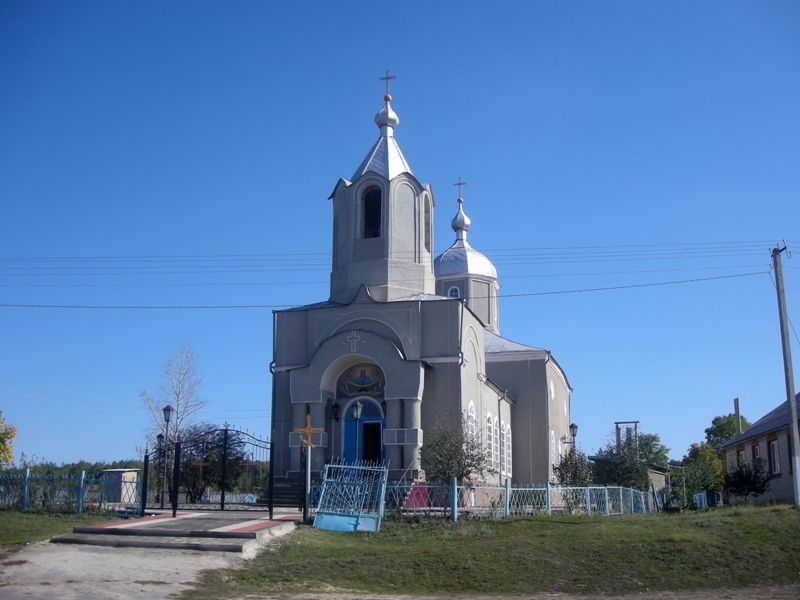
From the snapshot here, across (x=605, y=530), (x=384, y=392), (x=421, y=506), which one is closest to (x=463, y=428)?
(x=384, y=392)

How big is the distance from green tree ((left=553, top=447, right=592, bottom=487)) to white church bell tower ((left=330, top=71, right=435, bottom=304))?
7810 millimetres

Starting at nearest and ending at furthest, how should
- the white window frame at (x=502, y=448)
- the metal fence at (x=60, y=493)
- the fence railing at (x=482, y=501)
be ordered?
the fence railing at (x=482, y=501), the metal fence at (x=60, y=493), the white window frame at (x=502, y=448)

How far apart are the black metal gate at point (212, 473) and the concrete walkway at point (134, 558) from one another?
6.07ft

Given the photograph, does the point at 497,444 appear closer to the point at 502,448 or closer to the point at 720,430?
the point at 502,448

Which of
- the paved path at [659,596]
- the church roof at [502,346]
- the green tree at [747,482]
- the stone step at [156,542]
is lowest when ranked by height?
the paved path at [659,596]

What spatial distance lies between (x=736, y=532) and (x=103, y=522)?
13448 millimetres

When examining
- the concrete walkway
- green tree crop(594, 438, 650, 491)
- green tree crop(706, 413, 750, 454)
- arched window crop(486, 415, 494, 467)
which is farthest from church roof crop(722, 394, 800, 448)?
green tree crop(706, 413, 750, 454)

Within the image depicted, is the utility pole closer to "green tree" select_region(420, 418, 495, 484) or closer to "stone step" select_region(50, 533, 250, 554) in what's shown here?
"green tree" select_region(420, 418, 495, 484)

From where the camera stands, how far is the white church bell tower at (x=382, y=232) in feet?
94.5

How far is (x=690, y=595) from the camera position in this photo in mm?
13945

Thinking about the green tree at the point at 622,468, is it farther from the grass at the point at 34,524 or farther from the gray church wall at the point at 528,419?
the grass at the point at 34,524

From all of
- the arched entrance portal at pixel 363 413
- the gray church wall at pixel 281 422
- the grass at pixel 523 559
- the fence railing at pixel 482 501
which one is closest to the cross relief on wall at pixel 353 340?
the arched entrance portal at pixel 363 413

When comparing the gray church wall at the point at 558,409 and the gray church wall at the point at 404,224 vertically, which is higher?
the gray church wall at the point at 404,224

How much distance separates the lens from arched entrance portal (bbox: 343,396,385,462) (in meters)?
26.9
